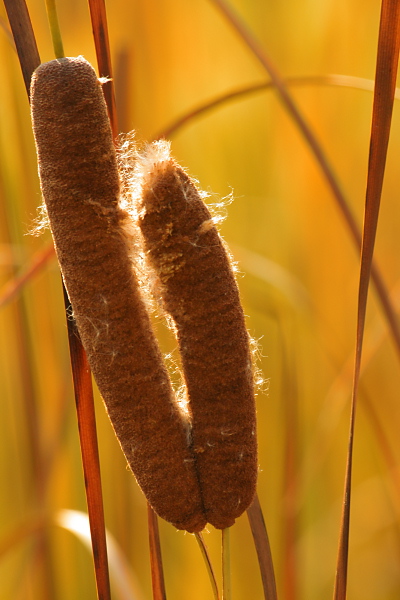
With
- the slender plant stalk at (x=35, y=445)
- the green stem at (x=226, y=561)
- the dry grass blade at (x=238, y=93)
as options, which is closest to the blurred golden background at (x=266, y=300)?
the slender plant stalk at (x=35, y=445)

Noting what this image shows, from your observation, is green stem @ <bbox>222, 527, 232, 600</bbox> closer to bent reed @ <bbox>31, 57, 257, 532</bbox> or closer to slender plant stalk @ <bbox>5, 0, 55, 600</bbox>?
bent reed @ <bbox>31, 57, 257, 532</bbox>

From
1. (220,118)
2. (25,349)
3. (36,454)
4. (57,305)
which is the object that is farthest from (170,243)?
(220,118)

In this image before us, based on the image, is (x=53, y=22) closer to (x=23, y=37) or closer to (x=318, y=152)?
(x=23, y=37)

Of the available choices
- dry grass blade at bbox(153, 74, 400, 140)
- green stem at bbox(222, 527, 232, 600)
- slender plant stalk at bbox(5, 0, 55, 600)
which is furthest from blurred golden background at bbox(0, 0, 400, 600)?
green stem at bbox(222, 527, 232, 600)

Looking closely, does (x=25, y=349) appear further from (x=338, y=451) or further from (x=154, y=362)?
(x=338, y=451)

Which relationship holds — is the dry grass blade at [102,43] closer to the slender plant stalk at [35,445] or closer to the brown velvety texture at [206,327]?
the brown velvety texture at [206,327]

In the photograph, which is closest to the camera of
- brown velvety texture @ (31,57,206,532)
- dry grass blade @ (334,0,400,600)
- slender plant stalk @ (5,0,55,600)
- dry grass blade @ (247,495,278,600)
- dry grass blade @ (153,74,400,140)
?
brown velvety texture @ (31,57,206,532)
